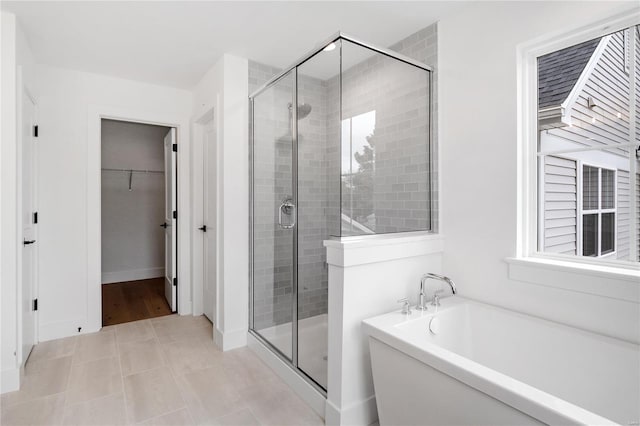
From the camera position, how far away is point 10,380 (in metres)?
2.21

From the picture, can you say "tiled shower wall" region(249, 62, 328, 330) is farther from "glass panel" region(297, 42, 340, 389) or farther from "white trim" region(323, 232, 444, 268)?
"white trim" region(323, 232, 444, 268)

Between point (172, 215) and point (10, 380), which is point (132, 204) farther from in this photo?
point (10, 380)

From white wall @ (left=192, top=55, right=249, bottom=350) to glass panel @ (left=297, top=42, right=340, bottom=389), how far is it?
2.50 ft

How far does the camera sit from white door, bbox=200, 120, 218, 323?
3266mm

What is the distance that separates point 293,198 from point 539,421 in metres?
1.85

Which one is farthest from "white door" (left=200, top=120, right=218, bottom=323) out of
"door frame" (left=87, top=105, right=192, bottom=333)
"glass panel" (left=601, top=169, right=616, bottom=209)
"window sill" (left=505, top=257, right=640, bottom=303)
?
"glass panel" (left=601, top=169, right=616, bottom=209)

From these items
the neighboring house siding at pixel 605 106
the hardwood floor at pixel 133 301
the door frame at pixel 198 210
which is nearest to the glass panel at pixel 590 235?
the neighboring house siding at pixel 605 106

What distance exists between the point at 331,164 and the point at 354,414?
146 cm

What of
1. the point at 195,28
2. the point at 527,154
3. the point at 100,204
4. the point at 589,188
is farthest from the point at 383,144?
the point at 100,204

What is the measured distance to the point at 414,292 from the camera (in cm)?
221

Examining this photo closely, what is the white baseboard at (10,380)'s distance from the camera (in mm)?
2188

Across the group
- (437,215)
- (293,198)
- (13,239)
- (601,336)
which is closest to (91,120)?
(13,239)

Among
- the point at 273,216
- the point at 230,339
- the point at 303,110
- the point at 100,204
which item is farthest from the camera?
the point at 100,204

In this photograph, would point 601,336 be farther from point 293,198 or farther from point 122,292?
point 122,292
